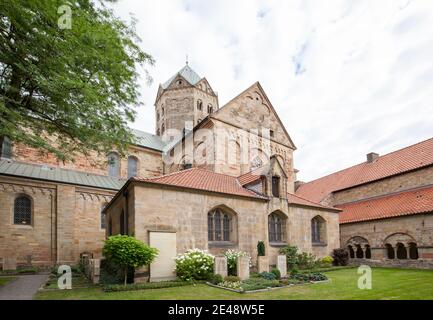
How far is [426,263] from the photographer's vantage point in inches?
773

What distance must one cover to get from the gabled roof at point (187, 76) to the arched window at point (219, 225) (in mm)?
27696

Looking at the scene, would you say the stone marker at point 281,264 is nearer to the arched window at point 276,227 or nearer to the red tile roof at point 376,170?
the arched window at point 276,227

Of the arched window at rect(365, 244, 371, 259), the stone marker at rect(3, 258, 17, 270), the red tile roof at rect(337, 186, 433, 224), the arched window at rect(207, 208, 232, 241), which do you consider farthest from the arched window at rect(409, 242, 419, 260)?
the stone marker at rect(3, 258, 17, 270)

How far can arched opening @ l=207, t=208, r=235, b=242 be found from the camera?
17.4 m

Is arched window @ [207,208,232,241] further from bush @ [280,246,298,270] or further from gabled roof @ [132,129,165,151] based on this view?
gabled roof @ [132,129,165,151]

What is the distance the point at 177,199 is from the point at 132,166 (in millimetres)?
17625

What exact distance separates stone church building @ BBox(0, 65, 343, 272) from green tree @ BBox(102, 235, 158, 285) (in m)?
Answer: 1.37

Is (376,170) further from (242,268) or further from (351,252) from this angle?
(242,268)

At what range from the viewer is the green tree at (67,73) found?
10797 mm

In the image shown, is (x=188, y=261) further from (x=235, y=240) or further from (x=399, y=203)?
(x=399, y=203)

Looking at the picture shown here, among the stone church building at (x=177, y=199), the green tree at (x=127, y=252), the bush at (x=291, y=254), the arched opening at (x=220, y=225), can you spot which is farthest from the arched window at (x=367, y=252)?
the green tree at (x=127, y=252)

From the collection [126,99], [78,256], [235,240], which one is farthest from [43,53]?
[78,256]

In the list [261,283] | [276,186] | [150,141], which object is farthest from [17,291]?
[150,141]
